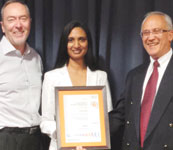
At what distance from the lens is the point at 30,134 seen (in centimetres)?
217

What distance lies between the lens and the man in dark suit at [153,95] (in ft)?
5.93

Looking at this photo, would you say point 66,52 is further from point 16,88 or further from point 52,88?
point 16,88

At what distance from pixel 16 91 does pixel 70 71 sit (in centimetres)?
40

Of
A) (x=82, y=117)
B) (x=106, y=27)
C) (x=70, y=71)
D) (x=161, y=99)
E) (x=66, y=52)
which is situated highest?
(x=106, y=27)

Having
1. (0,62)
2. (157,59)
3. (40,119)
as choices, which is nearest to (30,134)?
(40,119)

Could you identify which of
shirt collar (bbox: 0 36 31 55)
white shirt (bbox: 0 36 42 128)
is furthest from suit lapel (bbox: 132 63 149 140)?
shirt collar (bbox: 0 36 31 55)

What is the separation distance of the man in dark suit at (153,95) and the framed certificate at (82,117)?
0.59 ft

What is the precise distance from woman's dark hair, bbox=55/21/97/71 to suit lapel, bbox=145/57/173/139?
1.82ft

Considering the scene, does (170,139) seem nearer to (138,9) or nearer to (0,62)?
(138,9)

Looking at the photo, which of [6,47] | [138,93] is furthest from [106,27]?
[6,47]

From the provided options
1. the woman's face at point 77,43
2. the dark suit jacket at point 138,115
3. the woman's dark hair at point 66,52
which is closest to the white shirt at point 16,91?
the woman's dark hair at point 66,52

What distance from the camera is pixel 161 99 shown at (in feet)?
6.00

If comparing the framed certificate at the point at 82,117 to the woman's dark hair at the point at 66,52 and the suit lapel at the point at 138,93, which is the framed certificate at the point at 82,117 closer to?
the suit lapel at the point at 138,93

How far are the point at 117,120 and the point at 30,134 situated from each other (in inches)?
24.0
